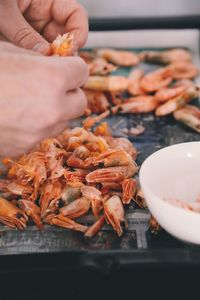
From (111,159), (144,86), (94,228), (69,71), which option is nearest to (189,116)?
(144,86)

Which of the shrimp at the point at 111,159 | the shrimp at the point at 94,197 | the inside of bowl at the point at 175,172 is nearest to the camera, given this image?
the inside of bowl at the point at 175,172

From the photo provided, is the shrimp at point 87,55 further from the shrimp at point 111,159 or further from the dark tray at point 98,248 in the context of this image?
the shrimp at point 111,159

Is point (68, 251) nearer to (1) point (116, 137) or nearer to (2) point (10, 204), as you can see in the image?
(2) point (10, 204)

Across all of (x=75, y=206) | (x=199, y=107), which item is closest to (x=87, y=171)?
(x=75, y=206)

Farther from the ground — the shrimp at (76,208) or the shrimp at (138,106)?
the shrimp at (76,208)

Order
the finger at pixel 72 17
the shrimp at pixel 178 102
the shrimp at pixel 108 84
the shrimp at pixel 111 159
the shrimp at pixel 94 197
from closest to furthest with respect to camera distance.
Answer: the shrimp at pixel 94 197
the shrimp at pixel 111 159
the finger at pixel 72 17
the shrimp at pixel 178 102
the shrimp at pixel 108 84

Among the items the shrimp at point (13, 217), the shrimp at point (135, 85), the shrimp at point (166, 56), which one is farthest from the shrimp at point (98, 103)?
the shrimp at point (13, 217)

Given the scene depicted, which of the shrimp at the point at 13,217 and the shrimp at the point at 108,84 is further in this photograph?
the shrimp at the point at 108,84
